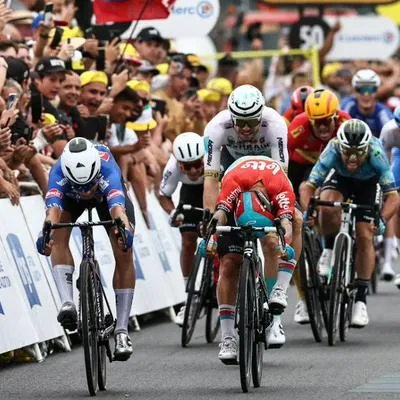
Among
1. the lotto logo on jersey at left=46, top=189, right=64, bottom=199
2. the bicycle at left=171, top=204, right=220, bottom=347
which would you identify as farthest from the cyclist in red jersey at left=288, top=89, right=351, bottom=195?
the lotto logo on jersey at left=46, top=189, right=64, bottom=199

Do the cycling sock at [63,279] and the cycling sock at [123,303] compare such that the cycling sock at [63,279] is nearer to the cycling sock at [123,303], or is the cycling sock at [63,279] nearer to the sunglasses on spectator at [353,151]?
the cycling sock at [123,303]

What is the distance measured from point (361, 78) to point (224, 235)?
26.4 ft

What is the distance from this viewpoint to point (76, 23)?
63.6 feet

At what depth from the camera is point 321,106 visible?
15289 millimetres

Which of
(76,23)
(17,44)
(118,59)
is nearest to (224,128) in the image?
(17,44)

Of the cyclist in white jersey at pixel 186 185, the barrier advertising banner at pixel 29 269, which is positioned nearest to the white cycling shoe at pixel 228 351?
the barrier advertising banner at pixel 29 269

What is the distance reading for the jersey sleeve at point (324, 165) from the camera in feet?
48.0

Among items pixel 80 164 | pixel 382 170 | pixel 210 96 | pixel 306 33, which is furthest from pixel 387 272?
pixel 80 164

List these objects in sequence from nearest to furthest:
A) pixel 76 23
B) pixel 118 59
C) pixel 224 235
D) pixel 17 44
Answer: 1. pixel 224 235
2. pixel 17 44
3. pixel 118 59
4. pixel 76 23

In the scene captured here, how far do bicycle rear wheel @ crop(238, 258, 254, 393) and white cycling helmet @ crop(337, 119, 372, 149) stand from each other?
3.13 m

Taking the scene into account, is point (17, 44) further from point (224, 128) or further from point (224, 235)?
point (224, 235)

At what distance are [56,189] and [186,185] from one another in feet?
12.4

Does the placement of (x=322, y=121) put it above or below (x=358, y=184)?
above

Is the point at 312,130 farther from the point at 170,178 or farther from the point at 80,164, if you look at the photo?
the point at 80,164
